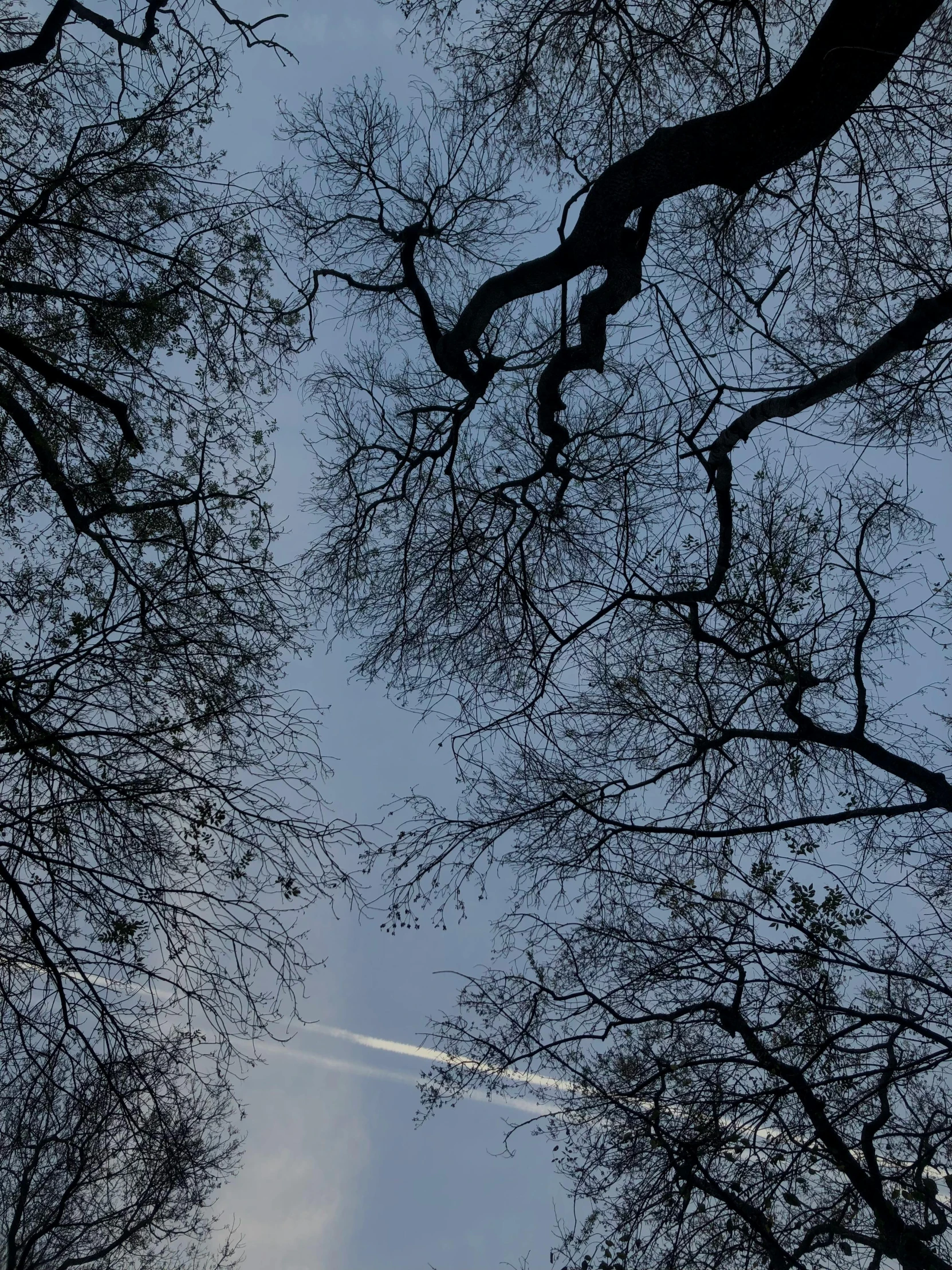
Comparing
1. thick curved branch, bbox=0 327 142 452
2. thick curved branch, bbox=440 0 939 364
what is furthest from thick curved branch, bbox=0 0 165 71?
thick curved branch, bbox=440 0 939 364

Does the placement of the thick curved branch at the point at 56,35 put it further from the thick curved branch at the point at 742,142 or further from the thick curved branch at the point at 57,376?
the thick curved branch at the point at 742,142

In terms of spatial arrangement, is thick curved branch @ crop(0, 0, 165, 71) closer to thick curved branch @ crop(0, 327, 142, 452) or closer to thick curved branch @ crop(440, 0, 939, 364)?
thick curved branch @ crop(0, 327, 142, 452)

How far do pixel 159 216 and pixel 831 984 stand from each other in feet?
28.4

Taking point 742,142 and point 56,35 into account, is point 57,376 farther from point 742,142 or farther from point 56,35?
point 742,142

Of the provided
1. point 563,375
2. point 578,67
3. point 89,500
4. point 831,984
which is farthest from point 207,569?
point 831,984

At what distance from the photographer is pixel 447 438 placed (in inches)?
363

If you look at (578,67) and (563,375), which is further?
(563,375)

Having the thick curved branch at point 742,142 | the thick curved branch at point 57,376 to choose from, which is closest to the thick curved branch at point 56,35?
the thick curved branch at point 57,376

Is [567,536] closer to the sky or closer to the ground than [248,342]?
closer to the ground

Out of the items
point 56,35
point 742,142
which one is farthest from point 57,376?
point 742,142

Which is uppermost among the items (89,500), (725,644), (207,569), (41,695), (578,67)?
(578,67)

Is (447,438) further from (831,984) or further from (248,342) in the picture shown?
(831,984)

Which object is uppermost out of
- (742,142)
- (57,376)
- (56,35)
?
(56,35)

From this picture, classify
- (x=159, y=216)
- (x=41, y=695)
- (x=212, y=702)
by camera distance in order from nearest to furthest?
1. (x=41, y=695)
2. (x=212, y=702)
3. (x=159, y=216)
